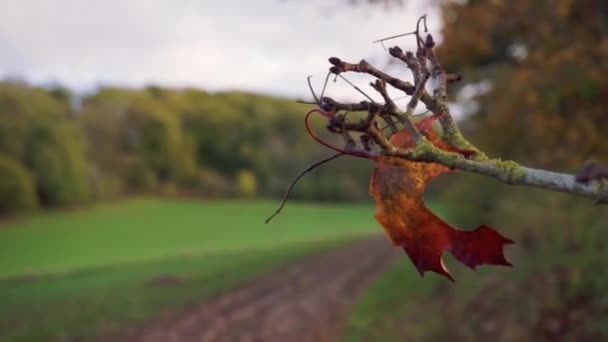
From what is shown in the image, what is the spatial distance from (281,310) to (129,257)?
45.3ft

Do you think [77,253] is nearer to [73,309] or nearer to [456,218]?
[73,309]

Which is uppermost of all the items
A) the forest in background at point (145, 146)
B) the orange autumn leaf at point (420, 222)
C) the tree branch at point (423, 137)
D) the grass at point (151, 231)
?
A: the tree branch at point (423, 137)

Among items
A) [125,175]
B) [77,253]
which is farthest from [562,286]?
[125,175]

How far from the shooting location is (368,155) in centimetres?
156

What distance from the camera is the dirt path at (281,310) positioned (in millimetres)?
15148

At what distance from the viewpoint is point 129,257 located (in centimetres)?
3022

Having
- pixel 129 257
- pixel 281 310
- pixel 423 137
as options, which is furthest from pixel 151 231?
pixel 423 137

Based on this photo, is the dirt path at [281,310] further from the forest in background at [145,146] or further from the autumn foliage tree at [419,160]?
the autumn foliage tree at [419,160]

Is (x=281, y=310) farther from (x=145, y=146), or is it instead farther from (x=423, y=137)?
(x=145, y=146)

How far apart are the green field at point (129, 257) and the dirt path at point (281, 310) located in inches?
38.4

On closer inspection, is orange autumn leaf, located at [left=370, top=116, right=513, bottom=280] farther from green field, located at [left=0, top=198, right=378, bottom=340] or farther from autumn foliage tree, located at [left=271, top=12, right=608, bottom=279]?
green field, located at [left=0, top=198, right=378, bottom=340]

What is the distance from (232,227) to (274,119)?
7746mm

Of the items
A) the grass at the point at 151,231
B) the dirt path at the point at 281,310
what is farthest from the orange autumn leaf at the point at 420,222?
the grass at the point at 151,231

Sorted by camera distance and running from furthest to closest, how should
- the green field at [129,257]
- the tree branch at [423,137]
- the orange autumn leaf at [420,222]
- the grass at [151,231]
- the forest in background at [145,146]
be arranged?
the forest in background at [145,146] < the grass at [151,231] < the green field at [129,257] < the orange autumn leaf at [420,222] < the tree branch at [423,137]
